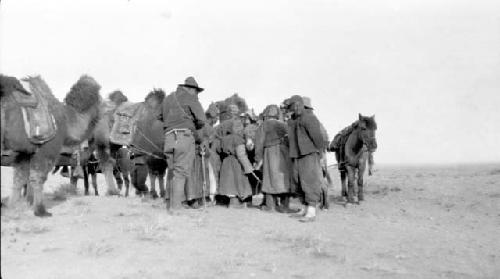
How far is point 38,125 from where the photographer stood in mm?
8125

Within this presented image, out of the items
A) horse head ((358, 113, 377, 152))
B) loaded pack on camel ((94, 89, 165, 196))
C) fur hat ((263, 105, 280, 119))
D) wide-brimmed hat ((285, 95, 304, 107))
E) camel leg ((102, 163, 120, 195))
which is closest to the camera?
wide-brimmed hat ((285, 95, 304, 107))

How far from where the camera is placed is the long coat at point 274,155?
459 inches

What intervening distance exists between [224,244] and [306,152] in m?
3.38

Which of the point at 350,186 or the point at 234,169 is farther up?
the point at 234,169

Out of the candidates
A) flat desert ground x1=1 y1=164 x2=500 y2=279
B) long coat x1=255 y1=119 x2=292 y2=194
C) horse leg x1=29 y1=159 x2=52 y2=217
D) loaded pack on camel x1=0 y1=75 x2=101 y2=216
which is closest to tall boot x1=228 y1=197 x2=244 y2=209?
flat desert ground x1=1 y1=164 x2=500 y2=279

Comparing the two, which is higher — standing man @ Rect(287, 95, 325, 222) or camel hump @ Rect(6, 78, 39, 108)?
camel hump @ Rect(6, 78, 39, 108)

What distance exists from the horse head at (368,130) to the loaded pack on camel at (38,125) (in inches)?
300

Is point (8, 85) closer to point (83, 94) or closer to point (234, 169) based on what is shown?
point (83, 94)

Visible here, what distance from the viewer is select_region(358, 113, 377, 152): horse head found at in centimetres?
1468

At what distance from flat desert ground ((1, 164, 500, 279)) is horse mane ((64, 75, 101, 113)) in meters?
1.65

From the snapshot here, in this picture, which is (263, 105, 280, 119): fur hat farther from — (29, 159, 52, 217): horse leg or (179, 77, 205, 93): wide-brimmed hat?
(29, 159, 52, 217): horse leg

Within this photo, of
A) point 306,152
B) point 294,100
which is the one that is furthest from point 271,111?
point 306,152

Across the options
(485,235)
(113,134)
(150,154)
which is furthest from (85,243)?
(485,235)

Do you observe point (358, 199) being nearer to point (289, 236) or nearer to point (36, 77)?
point (289, 236)
